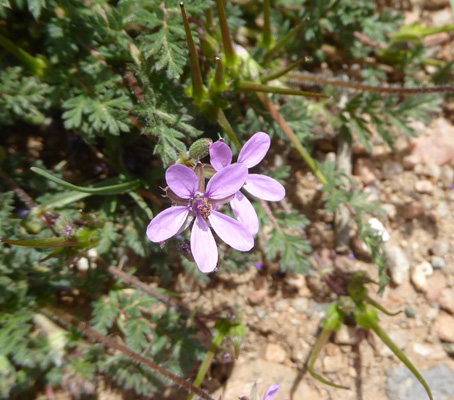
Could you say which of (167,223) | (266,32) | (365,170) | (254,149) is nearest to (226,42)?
(266,32)

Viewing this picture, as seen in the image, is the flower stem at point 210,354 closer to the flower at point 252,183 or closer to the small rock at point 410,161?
the flower at point 252,183

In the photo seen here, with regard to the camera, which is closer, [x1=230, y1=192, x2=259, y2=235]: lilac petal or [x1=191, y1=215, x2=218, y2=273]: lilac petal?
[x1=191, y1=215, x2=218, y2=273]: lilac petal

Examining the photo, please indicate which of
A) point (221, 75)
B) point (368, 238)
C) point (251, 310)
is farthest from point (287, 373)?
point (221, 75)

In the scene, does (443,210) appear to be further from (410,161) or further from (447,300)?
(447,300)

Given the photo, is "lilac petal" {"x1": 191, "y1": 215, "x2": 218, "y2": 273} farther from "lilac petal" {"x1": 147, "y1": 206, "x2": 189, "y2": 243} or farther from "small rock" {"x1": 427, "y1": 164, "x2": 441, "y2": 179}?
"small rock" {"x1": 427, "y1": 164, "x2": 441, "y2": 179}

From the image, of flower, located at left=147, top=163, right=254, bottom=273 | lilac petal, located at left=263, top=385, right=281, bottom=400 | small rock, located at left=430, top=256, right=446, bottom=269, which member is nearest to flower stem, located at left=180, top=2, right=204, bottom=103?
flower, located at left=147, top=163, right=254, bottom=273

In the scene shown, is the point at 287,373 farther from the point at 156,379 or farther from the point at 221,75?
the point at 221,75
